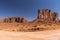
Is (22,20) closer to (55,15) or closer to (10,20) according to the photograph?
(10,20)

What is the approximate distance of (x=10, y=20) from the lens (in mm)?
140750

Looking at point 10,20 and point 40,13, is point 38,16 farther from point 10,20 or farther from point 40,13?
point 10,20

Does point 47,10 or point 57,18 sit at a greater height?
point 47,10

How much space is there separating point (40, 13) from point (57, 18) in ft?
48.1

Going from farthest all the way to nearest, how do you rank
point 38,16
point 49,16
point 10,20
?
point 10,20, point 49,16, point 38,16

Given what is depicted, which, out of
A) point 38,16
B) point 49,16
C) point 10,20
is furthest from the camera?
point 10,20

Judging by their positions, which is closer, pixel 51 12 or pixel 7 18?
pixel 51 12

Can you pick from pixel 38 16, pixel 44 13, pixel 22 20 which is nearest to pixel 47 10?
pixel 44 13

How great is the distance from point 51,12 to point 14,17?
5445cm

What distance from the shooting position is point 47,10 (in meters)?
103

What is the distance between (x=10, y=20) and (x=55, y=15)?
55101 mm

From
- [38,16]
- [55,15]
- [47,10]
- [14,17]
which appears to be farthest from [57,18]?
[14,17]

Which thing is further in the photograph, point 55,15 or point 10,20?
point 10,20

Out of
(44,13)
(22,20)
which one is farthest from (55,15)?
(22,20)
